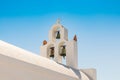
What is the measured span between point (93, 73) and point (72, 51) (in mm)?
2260

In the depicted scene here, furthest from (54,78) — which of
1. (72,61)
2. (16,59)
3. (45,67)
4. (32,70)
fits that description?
(72,61)

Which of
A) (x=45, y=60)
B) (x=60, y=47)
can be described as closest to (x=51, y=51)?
(x=60, y=47)

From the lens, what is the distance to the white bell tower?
712 inches

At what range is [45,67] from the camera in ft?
35.1

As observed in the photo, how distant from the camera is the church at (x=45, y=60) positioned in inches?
337

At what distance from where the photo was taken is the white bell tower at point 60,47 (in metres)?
18.1

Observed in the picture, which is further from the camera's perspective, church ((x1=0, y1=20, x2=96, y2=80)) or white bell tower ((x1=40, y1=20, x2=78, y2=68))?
white bell tower ((x1=40, y1=20, x2=78, y2=68))

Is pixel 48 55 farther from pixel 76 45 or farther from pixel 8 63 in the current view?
pixel 8 63

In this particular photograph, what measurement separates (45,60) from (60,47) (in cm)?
622

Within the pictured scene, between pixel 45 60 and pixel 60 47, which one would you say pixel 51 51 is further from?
pixel 45 60

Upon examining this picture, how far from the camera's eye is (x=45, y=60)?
40.0 feet

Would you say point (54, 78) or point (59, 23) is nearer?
point (54, 78)

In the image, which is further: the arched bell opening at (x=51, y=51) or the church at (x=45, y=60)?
the arched bell opening at (x=51, y=51)

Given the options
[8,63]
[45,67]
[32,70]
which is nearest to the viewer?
[8,63]
